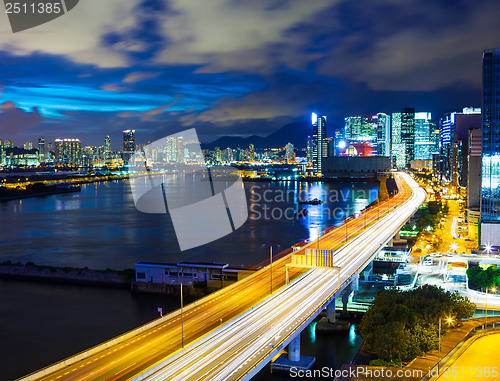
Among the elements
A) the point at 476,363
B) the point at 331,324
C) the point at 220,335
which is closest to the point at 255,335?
the point at 220,335

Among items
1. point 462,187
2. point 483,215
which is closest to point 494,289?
point 483,215

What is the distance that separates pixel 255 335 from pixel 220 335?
0.30 meters

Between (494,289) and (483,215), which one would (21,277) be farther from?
(483,215)

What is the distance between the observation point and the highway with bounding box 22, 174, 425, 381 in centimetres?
357

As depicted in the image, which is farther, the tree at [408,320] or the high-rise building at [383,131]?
the high-rise building at [383,131]

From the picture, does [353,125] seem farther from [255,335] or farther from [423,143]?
[255,335]

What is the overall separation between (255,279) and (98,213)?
14.7 m

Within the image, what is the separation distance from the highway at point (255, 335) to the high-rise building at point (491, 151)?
4.53 meters

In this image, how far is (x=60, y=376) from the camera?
354 cm

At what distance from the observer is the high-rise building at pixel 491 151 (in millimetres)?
10070

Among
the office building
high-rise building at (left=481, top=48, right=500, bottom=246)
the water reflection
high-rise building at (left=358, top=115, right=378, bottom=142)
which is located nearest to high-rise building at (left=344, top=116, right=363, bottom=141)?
high-rise building at (left=358, top=115, right=378, bottom=142)

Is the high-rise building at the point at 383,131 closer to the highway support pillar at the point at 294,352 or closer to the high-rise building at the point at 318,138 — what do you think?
the high-rise building at the point at 318,138

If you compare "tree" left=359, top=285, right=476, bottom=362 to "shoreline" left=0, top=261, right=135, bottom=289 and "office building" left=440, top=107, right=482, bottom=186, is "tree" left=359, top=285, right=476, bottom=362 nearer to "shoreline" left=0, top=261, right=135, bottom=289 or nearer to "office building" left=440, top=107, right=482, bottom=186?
"shoreline" left=0, top=261, right=135, bottom=289

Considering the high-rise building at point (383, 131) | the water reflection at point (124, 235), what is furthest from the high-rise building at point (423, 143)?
the water reflection at point (124, 235)
